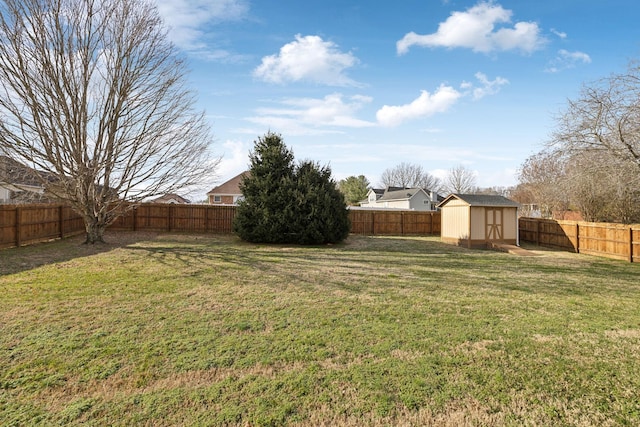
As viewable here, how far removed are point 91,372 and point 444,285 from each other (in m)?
5.85

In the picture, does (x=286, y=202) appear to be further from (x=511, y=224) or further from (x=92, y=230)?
(x=511, y=224)

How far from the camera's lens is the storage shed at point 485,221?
565 inches

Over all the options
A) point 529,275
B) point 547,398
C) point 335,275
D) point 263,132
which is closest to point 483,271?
point 529,275

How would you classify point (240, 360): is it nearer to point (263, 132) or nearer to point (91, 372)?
point (91, 372)

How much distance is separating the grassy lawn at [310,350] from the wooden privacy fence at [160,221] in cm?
485

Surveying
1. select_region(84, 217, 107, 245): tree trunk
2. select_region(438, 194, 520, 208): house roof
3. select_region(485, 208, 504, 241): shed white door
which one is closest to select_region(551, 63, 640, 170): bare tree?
select_region(438, 194, 520, 208): house roof

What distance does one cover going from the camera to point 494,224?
14.5 m

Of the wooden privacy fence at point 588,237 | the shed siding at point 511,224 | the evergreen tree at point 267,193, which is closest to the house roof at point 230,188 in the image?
the evergreen tree at point 267,193

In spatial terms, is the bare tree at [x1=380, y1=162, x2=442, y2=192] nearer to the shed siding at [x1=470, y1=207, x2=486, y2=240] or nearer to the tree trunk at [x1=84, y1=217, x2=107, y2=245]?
the shed siding at [x1=470, y1=207, x2=486, y2=240]

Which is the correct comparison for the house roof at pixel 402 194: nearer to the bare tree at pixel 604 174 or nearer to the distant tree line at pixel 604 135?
the bare tree at pixel 604 174

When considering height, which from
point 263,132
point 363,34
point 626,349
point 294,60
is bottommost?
point 626,349

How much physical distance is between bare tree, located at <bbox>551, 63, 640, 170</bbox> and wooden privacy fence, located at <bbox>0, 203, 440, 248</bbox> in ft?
33.4

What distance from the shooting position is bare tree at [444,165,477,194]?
144 ft

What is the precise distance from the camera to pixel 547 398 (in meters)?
2.64
